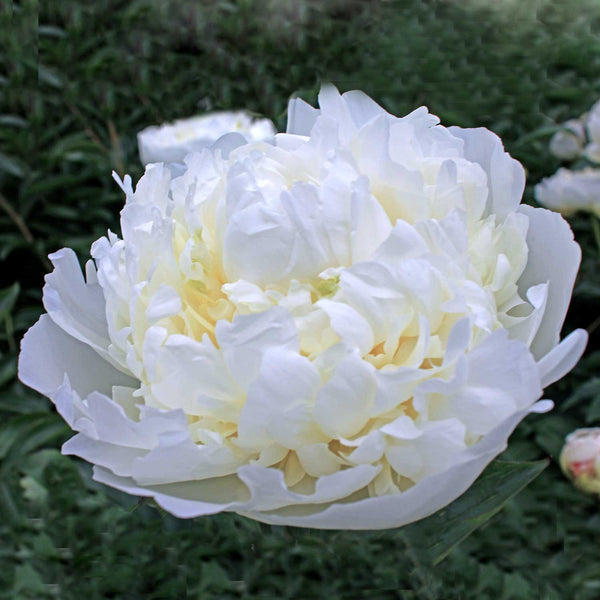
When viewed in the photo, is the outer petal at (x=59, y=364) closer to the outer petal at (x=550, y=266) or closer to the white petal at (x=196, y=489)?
the white petal at (x=196, y=489)

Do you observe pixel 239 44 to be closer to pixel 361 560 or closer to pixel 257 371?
pixel 361 560

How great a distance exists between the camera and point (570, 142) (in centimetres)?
163

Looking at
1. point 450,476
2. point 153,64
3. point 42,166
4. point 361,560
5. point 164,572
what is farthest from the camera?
point 153,64

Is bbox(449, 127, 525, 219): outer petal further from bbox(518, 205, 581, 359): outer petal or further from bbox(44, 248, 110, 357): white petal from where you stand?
bbox(44, 248, 110, 357): white petal

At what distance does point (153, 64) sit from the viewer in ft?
6.42

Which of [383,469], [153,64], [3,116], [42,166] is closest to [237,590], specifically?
[383,469]

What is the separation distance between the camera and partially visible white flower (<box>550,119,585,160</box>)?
161 centimetres

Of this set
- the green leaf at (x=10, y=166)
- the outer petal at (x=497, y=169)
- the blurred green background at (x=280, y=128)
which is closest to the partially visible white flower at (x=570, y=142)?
the blurred green background at (x=280, y=128)

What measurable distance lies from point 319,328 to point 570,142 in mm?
1448

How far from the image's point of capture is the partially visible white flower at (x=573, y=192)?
136cm

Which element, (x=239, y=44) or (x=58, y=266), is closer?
(x=58, y=266)

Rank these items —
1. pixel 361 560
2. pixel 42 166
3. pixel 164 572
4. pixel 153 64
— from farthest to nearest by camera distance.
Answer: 1. pixel 153 64
2. pixel 42 166
3. pixel 164 572
4. pixel 361 560

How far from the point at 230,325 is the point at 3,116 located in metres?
1.54

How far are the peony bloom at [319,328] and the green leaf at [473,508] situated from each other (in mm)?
34
